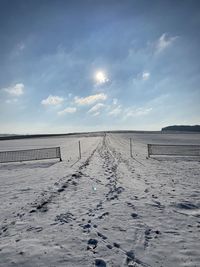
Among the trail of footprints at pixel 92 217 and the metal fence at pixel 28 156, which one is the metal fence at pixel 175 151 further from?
the trail of footprints at pixel 92 217

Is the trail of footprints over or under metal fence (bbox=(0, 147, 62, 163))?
under

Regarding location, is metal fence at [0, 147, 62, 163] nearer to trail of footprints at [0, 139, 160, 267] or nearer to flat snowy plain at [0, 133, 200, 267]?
trail of footprints at [0, 139, 160, 267]

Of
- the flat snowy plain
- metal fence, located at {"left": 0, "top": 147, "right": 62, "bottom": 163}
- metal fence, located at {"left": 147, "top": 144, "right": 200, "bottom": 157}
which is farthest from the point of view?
metal fence, located at {"left": 0, "top": 147, "right": 62, "bottom": 163}

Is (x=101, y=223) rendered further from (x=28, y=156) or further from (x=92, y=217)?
(x=28, y=156)

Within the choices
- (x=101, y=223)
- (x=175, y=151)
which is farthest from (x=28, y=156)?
(x=101, y=223)

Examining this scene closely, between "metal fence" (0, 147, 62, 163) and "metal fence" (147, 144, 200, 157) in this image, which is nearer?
"metal fence" (147, 144, 200, 157)

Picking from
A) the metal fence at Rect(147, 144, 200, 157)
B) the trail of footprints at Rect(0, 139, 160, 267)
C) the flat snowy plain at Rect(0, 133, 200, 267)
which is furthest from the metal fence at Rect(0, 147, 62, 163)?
the flat snowy plain at Rect(0, 133, 200, 267)

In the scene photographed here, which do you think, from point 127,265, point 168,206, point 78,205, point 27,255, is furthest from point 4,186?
point 127,265

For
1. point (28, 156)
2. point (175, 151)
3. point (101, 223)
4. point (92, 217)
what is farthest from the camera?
point (175, 151)

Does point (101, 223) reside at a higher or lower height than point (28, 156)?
lower

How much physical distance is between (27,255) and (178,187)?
6.56 meters

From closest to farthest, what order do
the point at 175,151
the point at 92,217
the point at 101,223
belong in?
the point at 101,223 → the point at 92,217 → the point at 175,151

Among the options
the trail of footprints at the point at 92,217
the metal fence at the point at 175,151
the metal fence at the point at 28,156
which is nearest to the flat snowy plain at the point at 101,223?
the trail of footprints at the point at 92,217

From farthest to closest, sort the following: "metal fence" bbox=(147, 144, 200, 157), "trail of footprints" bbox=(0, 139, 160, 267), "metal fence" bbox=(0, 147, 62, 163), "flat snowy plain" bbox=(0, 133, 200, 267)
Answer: "metal fence" bbox=(0, 147, 62, 163), "metal fence" bbox=(147, 144, 200, 157), "trail of footprints" bbox=(0, 139, 160, 267), "flat snowy plain" bbox=(0, 133, 200, 267)
